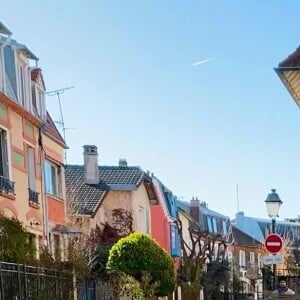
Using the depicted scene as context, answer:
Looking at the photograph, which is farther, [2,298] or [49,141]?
[49,141]

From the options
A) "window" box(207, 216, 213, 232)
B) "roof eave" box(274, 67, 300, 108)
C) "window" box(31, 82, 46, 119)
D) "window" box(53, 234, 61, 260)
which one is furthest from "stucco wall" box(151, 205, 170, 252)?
"roof eave" box(274, 67, 300, 108)

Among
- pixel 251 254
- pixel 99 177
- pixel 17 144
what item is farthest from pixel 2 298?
pixel 251 254

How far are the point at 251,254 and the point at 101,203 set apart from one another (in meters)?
52.6

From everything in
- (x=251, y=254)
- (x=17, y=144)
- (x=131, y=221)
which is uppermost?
(x=17, y=144)

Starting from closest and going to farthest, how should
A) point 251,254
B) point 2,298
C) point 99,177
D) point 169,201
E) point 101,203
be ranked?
point 2,298 → point 101,203 → point 99,177 → point 169,201 → point 251,254

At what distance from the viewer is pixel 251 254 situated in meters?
87.8

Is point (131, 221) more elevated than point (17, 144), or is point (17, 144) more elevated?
point (17, 144)

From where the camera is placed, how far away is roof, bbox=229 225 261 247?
276 feet

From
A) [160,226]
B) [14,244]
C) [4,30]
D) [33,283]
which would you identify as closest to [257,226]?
[160,226]

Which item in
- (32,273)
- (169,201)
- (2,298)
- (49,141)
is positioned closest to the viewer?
(2,298)

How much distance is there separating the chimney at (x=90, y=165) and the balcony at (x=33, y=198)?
1474 centimetres

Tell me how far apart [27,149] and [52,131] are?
2884mm

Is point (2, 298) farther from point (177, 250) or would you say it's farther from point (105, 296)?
point (177, 250)

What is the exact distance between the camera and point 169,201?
171 ft
